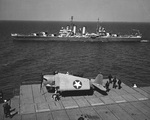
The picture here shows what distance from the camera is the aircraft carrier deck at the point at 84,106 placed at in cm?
2233

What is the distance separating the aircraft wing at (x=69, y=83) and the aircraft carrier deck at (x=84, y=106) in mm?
1742

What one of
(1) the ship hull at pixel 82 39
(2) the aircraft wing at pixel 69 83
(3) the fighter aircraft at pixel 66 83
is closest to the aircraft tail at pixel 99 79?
(3) the fighter aircraft at pixel 66 83

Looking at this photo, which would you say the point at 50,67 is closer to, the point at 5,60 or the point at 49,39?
the point at 5,60

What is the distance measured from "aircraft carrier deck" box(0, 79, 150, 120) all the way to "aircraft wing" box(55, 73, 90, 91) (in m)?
1.74

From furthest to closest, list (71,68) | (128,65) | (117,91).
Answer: (128,65) → (71,68) → (117,91)

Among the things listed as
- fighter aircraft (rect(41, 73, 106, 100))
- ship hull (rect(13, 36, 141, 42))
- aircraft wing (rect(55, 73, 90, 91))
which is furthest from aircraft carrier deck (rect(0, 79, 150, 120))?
ship hull (rect(13, 36, 141, 42))

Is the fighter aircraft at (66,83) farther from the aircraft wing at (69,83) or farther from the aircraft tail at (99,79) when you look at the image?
the aircraft tail at (99,79)

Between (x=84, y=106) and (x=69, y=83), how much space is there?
4030 millimetres

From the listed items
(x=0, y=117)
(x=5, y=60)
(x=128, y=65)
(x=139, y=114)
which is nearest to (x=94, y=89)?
(x=139, y=114)

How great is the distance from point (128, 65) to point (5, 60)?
48411 mm

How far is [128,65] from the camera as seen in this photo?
6856 centimetres

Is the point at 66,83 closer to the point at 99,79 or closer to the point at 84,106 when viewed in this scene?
the point at 84,106

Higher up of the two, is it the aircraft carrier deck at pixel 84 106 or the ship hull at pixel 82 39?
the ship hull at pixel 82 39

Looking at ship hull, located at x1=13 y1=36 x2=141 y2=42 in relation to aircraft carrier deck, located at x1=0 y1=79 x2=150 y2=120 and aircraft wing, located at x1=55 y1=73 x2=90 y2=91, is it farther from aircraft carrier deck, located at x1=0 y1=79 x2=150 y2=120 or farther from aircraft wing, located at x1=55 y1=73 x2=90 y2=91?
aircraft wing, located at x1=55 y1=73 x2=90 y2=91
